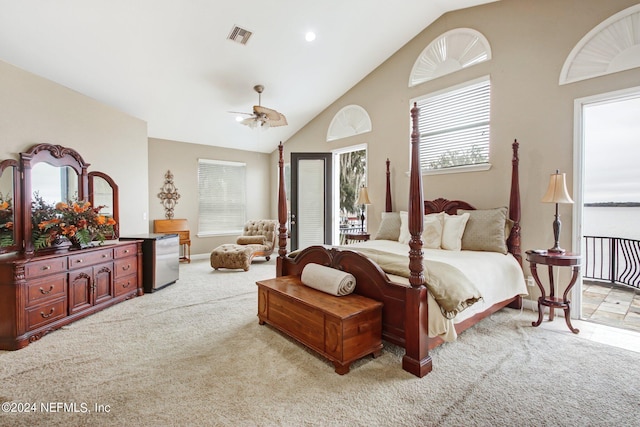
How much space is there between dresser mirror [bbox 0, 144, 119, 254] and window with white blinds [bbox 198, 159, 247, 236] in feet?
8.99

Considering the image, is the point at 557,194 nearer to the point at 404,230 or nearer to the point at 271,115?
the point at 404,230

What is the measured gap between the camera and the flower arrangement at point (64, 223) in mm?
3129

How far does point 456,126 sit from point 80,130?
522 cm

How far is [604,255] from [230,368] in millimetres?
6032

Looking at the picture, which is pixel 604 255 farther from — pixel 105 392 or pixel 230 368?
pixel 105 392

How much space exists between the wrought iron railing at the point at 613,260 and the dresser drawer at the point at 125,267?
6.54m

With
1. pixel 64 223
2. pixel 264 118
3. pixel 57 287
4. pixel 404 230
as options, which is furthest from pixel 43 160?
pixel 404 230

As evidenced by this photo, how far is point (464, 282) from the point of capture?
2344 millimetres

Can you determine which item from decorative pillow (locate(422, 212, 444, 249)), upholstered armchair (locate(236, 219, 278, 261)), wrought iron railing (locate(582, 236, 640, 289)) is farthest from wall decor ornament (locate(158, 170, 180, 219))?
wrought iron railing (locate(582, 236, 640, 289))

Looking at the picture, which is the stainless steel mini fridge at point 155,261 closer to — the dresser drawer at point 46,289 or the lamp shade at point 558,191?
the dresser drawer at point 46,289

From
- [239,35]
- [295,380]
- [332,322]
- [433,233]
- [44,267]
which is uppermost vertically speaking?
[239,35]

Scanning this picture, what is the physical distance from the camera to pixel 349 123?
5773 mm

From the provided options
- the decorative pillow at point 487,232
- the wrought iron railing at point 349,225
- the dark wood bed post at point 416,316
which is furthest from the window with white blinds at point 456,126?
the wrought iron railing at point 349,225

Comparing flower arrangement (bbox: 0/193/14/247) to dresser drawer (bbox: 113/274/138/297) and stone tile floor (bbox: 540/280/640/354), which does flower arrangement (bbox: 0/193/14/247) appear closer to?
dresser drawer (bbox: 113/274/138/297)
